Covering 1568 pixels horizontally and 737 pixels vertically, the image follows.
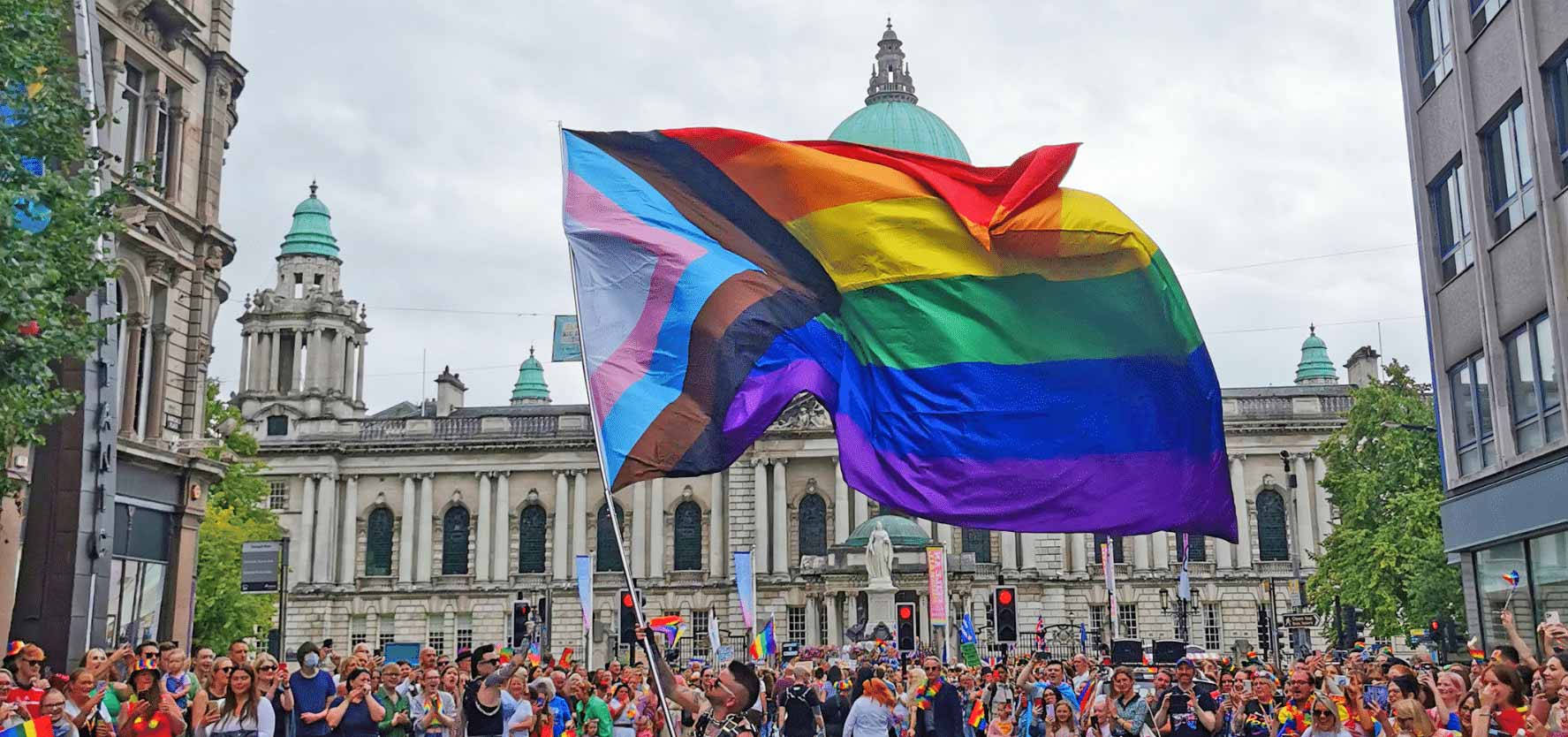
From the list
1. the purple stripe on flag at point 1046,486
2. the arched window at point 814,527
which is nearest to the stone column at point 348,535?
the arched window at point 814,527

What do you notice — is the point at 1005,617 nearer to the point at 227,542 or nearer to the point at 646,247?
the point at 646,247

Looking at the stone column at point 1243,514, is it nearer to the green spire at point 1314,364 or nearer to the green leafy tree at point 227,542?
the green spire at point 1314,364

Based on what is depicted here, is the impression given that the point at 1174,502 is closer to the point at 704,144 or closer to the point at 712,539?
the point at 704,144

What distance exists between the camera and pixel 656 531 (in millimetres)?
82750

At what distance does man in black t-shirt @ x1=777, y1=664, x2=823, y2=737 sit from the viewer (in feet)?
59.7

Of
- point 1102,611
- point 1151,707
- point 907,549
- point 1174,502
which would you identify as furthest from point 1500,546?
point 1102,611

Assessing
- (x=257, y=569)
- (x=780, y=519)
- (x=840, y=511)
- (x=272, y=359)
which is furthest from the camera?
(x=272, y=359)

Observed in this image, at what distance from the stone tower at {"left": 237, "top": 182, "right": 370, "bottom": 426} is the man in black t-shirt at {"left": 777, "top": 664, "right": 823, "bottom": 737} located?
71329 millimetres

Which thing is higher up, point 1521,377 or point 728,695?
point 1521,377

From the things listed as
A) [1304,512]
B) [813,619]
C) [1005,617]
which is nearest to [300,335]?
[813,619]

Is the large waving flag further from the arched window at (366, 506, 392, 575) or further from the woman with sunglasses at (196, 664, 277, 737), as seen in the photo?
the arched window at (366, 506, 392, 575)

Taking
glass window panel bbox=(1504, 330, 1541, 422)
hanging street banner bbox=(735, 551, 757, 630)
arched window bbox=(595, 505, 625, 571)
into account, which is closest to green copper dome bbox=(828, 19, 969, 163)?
arched window bbox=(595, 505, 625, 571)

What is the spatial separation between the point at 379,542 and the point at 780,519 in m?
22.4

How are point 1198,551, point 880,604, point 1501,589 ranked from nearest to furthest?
point 1501,589 < point 880,604 < point 1198,551
